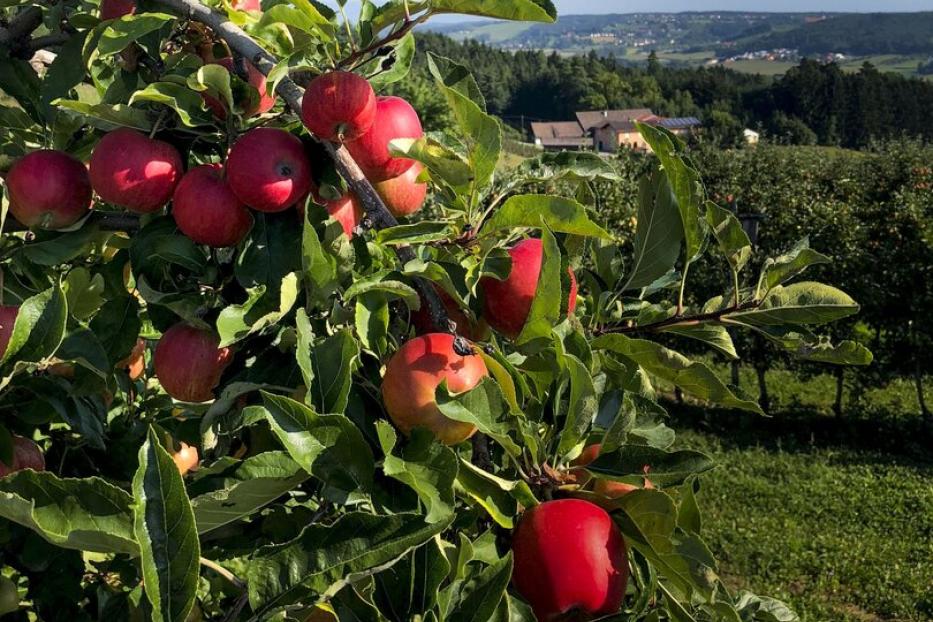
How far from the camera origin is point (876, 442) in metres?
6.07

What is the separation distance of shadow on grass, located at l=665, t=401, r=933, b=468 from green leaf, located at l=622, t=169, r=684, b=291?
5.38 metres

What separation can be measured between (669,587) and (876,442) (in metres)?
6.16

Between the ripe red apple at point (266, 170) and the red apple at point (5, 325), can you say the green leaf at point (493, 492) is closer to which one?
the ripe red apple at point (266, 170)

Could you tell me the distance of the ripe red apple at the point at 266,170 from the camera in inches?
27.4

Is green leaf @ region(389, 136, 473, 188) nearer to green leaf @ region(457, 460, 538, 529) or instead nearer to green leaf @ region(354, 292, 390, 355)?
green leaf @ region(354, 292, 390, 355)

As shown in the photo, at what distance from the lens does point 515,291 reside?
2.39 feet

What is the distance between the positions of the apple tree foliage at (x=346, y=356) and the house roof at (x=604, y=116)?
4199 cm

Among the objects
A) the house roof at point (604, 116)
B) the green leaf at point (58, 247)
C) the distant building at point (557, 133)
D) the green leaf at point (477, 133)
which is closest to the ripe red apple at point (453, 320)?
the green leaf at point (477, 133)

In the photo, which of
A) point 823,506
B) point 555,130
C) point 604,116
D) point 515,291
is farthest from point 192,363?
point 604,116

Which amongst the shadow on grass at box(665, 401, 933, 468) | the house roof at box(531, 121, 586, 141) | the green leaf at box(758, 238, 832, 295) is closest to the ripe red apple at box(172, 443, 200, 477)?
the green leaf at box(758, 238, 832, 295)

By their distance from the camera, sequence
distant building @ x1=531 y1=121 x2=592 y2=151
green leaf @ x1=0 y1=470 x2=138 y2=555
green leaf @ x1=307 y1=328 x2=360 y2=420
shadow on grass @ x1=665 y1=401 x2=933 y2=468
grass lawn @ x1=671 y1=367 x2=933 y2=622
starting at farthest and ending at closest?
distant building @ x1=531 y1=121 x2=592 y2=151 < shadow on grass @ x1=665 y1=401 x2=933 y2=468 < grass lawn @ x1=671 y1=367 x2=933 y2=622 < green leaf @ x1=307 y1=328 x2=360 y2=420 < green leaf @ x1=0 y1=470 x2=138 y2=555

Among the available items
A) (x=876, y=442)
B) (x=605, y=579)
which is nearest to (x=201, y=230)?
(x=605, y=579)

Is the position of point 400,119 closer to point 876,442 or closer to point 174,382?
point 174,382

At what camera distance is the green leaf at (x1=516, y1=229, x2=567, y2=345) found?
65 cm
